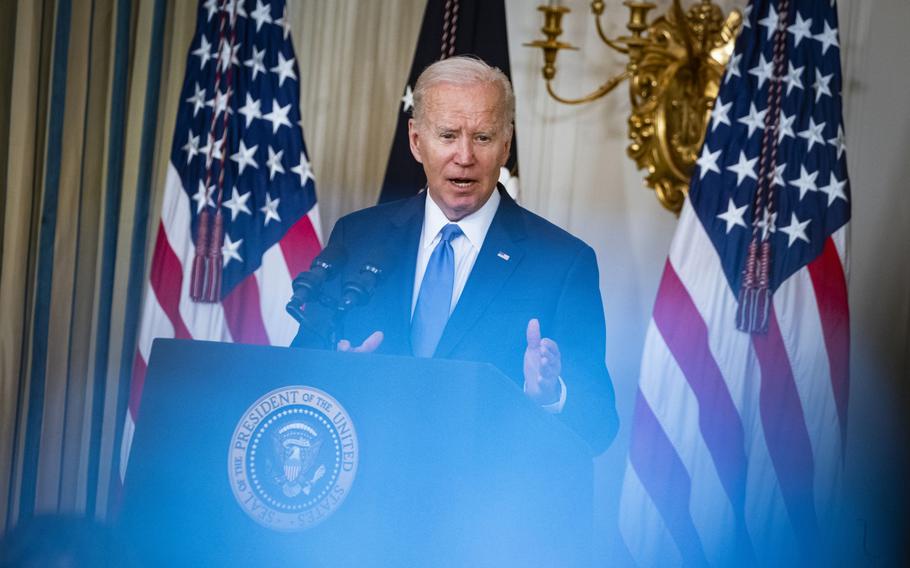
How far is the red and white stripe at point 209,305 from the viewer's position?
4.29 metres

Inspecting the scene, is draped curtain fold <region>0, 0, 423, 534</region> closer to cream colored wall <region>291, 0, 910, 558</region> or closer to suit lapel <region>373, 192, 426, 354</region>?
cream colored wall <region>291, 0, 910, 558</region>

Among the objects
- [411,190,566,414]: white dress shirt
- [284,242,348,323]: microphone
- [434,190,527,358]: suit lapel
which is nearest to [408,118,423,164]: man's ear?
[411,190,566,414]: white dress shirt

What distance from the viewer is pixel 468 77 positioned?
2.37 meters

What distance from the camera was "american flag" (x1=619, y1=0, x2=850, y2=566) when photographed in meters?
4.07

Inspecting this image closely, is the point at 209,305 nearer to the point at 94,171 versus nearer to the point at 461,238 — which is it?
the point at 94,171

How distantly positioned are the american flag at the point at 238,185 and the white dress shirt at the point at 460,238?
1.94 metres

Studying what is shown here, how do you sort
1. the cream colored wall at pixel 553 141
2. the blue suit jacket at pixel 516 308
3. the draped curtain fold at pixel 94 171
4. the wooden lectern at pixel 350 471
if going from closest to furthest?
the wooden lectern at pixel 350 471
the blue suit jacket at pixel 516 308
the draped curtain fold at pixel 94 171
the cream colored wall at pixel 553 141

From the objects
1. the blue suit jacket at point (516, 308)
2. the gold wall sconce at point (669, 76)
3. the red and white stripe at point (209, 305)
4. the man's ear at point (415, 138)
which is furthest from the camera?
the gold wall sconce at point (669, 76)

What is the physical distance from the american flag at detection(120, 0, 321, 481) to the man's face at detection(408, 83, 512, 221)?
1.99 metres

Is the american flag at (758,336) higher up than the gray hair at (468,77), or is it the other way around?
the gray hair at (468,77)

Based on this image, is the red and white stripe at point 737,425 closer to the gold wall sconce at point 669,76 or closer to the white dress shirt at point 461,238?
the gold wall sconce at point 669,76

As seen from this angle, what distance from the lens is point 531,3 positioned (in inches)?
197

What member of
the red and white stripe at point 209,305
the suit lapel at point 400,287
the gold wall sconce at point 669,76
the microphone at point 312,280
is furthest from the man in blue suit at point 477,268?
the gold wall sconce at point 669,76

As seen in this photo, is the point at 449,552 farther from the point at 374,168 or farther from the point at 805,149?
the point at 374,168
